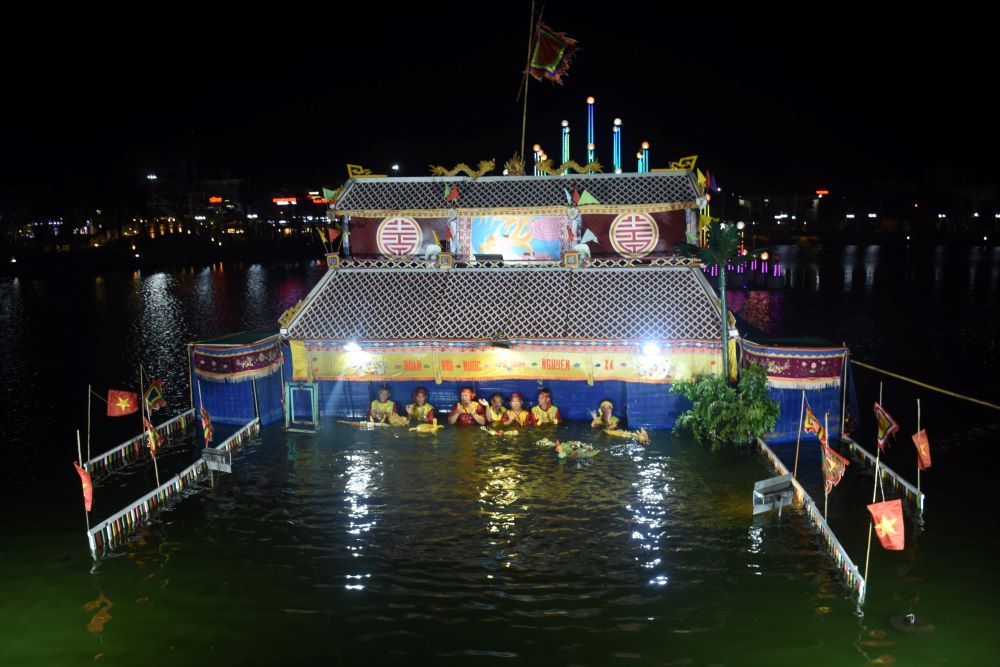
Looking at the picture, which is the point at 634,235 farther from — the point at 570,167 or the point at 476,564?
the point at 476,564

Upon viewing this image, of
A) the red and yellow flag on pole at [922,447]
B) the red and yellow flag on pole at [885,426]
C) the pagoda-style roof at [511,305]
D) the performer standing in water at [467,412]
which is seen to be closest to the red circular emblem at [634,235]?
the pagoda-style roof at [511,305]

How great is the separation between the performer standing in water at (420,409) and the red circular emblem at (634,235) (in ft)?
22.4

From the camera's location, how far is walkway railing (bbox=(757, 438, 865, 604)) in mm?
11547

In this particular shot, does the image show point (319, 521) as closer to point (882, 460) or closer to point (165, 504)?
point (165, 504)

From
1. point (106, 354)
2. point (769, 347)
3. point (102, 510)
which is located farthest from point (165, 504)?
point (106, 354)

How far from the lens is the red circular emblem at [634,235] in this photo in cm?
2117

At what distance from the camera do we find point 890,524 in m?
11.1

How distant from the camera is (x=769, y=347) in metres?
18.2

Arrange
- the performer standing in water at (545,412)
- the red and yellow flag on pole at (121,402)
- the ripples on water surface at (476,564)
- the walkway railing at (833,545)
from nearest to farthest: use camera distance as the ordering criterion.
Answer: the ripples on water surface at (476,564)
the walkway railing at (833,545)
the red and yellow flag on pole at (121,402)
the performer standing in water at (545,412)

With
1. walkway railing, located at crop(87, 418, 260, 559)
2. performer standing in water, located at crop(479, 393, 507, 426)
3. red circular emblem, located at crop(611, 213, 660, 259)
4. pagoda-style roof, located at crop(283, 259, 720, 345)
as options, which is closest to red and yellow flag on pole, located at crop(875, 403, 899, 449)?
pagoda-style roof, located at crop(283, 259, 720, 345)

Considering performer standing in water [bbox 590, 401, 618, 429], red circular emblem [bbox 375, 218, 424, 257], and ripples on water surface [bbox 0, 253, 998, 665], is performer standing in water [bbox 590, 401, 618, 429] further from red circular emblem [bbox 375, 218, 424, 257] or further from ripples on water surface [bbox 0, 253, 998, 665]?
red circular emblem [bbox 375, 218, 424, 257]

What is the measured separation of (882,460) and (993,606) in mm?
7331

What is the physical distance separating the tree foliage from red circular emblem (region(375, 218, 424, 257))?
29.1 ft

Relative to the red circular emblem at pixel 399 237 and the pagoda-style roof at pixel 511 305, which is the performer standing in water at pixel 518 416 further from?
the red circular emblem at pixel 399 237
